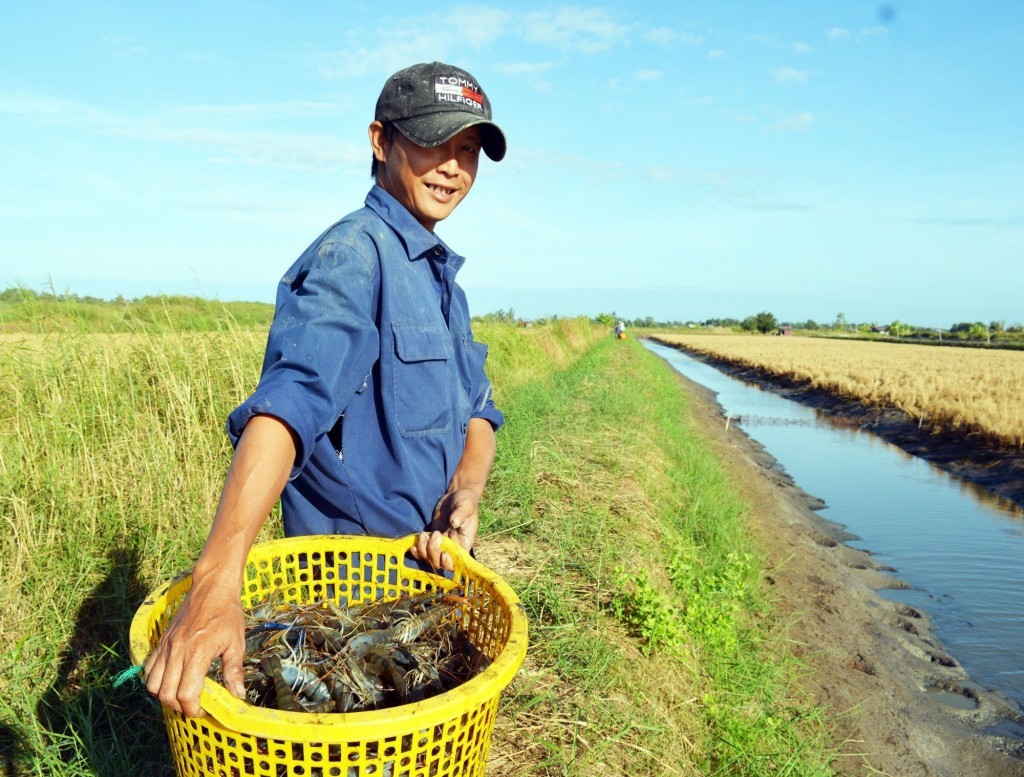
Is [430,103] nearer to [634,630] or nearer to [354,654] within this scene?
[354,654]

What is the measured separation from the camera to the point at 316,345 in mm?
1356

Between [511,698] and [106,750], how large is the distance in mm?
1415

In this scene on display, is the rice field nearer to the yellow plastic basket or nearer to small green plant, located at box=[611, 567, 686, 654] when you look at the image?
small green plant, located at box=[611, 567, 686, 654]

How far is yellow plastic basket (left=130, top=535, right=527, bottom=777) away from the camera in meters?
0.98

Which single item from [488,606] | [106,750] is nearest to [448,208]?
[488,606]

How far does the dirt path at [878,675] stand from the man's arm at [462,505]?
10.6 ft

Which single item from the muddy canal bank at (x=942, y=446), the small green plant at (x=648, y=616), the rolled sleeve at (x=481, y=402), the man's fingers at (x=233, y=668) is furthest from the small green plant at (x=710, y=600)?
the muddy canal bank at (x=942, y=446)

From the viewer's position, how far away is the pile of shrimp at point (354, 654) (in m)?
1.32

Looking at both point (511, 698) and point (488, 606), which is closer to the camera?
point (488, 606)

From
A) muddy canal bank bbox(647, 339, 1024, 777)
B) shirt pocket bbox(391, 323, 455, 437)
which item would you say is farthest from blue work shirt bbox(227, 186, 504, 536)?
muddy canal bank bbox(647, 339, 1024, 777)

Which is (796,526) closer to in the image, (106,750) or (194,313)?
(194,313)

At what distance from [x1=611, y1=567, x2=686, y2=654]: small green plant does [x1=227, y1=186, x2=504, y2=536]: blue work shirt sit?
6.41 feet

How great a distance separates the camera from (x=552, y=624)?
10.9ft

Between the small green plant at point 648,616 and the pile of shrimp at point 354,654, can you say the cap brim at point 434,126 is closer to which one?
the pile of shrimp at point 354,654
